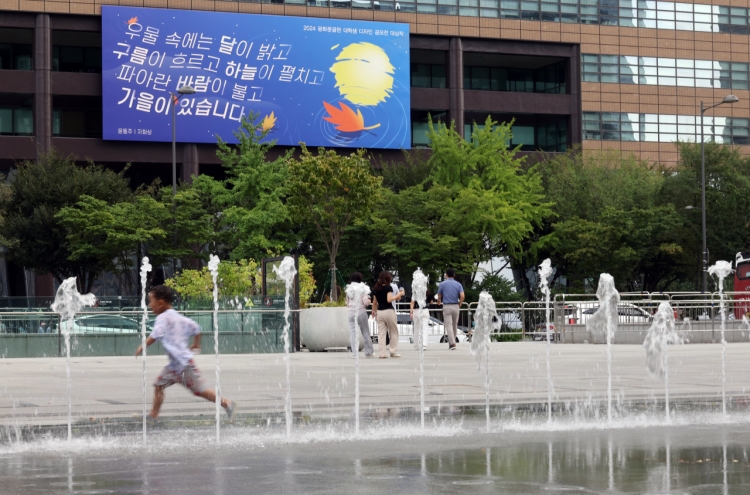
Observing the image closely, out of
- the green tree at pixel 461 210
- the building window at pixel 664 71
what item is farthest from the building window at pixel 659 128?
the green tree at pixel 461 210

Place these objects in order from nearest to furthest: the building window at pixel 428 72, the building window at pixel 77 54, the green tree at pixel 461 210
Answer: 1. the green tree at pixel 461 210
2. the building window at pixel 77 54
3. the building window at pixel 428 72

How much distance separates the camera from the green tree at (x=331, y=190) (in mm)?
45781

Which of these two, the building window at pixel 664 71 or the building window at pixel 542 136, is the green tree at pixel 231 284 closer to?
the building window at pixel 542 136

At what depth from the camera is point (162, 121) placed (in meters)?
60.1

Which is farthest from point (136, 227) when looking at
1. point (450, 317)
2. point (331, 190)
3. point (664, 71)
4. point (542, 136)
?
point (664, 71)

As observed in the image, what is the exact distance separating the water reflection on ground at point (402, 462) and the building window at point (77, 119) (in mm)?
55152

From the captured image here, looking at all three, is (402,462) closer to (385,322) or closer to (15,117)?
(385,322)

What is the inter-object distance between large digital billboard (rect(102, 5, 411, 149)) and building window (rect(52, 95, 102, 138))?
15.8ft

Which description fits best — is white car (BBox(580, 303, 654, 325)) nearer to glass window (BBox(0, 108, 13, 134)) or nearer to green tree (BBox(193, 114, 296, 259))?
green tree (BBox(193, 114, 296, 259))

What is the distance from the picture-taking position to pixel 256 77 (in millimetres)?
61906

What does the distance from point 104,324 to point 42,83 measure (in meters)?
33.5

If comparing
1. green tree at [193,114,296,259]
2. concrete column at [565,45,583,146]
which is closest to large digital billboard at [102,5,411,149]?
green tree at [193,114,296,259]

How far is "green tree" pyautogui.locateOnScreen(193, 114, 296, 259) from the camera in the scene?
49.2 m

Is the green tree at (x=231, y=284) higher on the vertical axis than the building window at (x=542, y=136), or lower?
lower
